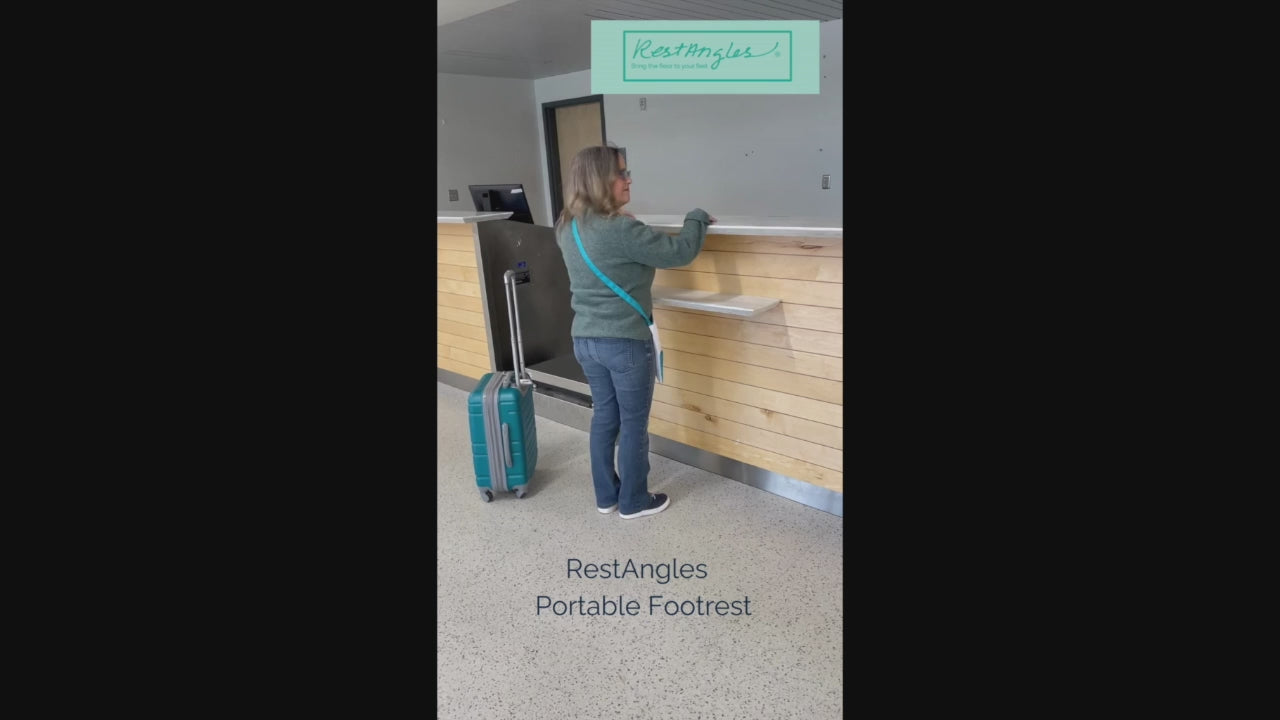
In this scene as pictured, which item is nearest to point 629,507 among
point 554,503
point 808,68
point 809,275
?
point 554,503

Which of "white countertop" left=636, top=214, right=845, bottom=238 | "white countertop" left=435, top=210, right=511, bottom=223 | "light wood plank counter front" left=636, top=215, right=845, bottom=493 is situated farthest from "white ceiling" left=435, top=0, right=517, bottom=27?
"white countertop" left=636, top=214, right=845, bottom=238

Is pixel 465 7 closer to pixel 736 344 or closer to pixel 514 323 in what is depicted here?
pixel 514 323

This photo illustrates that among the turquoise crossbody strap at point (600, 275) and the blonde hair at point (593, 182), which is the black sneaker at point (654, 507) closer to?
the turquoise crossbody strap at point (600, 275)

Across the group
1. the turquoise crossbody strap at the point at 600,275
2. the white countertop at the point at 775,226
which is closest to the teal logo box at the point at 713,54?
the white countertop at the point at 775,226

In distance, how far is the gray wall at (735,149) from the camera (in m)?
5.46

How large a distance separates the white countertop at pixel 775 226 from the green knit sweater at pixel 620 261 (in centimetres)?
9

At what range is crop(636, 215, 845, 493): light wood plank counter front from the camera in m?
2.33

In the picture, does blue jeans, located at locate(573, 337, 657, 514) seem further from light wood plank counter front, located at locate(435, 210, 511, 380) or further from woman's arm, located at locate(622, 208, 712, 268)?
light wood plank counter front, located at locate(435, 210, 511, 380)

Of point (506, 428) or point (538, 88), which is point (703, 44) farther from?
point (538, 88)

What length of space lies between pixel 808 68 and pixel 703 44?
193 millimetres

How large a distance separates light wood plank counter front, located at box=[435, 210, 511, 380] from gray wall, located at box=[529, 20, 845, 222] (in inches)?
95.7

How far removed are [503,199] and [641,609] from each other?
285 centimetres

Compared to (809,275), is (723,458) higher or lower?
lower

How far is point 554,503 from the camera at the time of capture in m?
2.76
